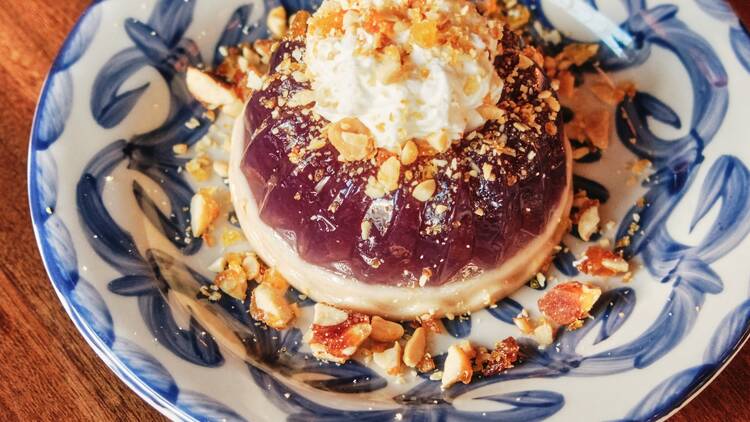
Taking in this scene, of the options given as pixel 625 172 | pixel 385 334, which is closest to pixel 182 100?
pixel 385 334

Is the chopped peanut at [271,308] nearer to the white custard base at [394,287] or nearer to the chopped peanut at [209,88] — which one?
the white custard base at [394,287]

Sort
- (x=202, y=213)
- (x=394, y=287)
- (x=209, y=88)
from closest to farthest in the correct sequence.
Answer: (x=394, y=287) → (x=202, y=213) → (x=209, y=88)

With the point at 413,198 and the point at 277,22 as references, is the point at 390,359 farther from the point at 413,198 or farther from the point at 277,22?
the point at 277,22

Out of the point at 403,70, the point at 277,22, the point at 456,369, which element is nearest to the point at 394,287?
the point at 456,369

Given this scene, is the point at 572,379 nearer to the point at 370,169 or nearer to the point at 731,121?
the point at 370,169

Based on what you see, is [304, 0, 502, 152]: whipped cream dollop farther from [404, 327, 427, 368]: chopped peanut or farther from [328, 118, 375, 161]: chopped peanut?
[404, 327, 427, 368]: chopped peanut

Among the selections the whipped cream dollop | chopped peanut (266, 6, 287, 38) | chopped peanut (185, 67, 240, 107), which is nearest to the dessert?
the whipped cream dollop

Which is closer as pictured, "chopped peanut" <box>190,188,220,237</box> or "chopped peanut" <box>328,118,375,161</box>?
"chopped peanut" <box>328,118,375,161</box>
